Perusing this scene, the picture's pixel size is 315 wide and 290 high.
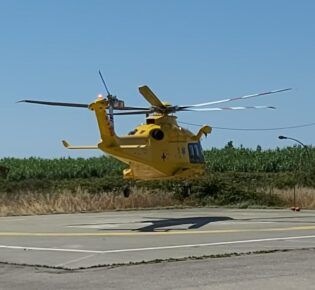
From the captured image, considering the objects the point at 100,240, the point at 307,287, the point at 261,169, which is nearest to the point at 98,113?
the point at 100,240

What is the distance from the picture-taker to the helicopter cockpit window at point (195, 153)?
3216cm

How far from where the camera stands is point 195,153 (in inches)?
1284

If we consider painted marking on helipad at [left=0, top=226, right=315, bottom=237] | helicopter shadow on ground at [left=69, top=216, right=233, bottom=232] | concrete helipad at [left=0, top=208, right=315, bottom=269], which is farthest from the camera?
helicopter shadow on ground at [left=69, top=216, right=233, bottom=232]

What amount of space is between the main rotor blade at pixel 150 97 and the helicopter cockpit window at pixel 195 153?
2391 mm

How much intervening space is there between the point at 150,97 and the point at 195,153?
3487 mm

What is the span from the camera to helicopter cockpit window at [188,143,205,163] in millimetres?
32156

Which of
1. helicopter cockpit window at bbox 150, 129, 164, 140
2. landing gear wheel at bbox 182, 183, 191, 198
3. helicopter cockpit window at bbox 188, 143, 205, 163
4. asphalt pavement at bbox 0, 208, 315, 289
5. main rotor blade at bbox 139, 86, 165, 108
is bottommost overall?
asphalt pavement at bbox 0, 208, 315, 289

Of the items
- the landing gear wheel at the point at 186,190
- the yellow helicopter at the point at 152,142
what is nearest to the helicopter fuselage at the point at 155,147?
the yellow helicopter at the point at 152,142

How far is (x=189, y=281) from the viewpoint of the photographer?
12.4m

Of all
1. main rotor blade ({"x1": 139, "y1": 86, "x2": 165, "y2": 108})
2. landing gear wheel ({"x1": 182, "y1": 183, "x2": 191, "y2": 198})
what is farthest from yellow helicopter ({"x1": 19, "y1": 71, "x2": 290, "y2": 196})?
landing gear wheel ({"x1": 182, "y1": 183, "x2": 191, "y2": 198})

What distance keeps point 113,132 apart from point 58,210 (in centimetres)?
773

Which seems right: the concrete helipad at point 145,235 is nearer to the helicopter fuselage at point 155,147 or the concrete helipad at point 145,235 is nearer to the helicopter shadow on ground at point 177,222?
the helicopter shadow on ground at point 177,222

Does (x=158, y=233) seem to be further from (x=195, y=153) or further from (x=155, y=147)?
(x=195, y=153)

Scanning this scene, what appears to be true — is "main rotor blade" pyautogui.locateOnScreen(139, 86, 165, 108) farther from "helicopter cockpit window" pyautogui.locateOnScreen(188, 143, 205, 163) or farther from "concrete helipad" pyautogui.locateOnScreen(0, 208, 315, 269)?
"concrete helipad" pyautogui.locateOnScreen(0, 208, 315, 269)
